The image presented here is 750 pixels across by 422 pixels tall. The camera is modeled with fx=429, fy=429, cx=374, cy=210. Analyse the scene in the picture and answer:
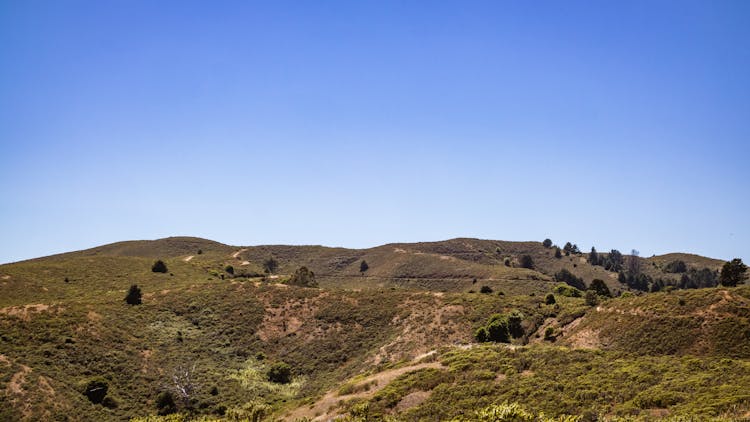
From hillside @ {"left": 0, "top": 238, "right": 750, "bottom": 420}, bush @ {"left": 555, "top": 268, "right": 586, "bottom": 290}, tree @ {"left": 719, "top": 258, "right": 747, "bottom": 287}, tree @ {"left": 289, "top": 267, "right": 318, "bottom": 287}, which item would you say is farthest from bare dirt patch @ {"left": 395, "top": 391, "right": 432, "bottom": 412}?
bush @ {"left": 555, "top": 268, "right": 586, "bottom": 290}

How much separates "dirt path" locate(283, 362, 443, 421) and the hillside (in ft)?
0.70

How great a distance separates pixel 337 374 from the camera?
2087 inches

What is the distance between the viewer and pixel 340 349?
194ft

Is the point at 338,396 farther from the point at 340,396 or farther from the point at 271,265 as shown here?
the point at 271,265

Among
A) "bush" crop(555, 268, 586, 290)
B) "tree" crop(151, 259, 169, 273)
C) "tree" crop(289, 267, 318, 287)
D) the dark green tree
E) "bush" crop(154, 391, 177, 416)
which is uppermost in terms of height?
"tree" crop(151, 259, 169, 273)

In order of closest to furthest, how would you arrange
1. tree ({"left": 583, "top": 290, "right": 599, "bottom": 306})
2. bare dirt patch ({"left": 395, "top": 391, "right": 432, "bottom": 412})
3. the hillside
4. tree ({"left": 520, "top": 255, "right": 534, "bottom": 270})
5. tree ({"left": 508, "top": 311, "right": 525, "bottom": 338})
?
the hillside, bare dirt patch ({"left": 395, "top": 391, "right": 432, "bottom": 412}), tree ({"left": 508, "top": 311, "right": 525, "bottom": 338}), tree ({"left": 583, "top": 290, "right": 599, "bottom": 306}), tree ({"left": 520, "top": 255, "right": 534, "bottom": 270})

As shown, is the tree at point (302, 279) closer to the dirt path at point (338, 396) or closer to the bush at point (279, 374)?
the bush at point (279, 374)

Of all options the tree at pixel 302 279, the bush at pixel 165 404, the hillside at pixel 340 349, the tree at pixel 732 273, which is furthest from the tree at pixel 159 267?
the tree at pixel 732 273

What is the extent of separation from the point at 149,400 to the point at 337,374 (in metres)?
20.7

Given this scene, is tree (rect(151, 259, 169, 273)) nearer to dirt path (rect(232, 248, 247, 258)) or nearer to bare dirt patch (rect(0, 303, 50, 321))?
bare dirt patch (rect(0, 303, 50, 321))

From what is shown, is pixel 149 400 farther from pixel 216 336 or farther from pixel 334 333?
pixel 334 333

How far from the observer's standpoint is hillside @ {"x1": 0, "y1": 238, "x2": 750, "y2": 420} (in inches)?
1197

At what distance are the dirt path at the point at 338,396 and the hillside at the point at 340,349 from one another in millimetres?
214

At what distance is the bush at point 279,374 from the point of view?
53.3 meters
